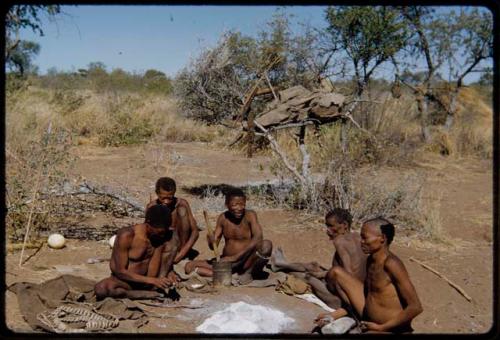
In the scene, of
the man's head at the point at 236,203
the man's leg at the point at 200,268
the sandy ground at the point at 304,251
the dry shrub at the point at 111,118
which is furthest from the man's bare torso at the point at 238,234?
the dry shrub at the point at 111,118

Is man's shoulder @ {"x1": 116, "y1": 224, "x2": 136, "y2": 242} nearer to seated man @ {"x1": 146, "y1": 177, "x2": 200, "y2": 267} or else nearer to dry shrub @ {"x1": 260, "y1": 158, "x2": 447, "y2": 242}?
seated man @ {"x1": 146, "y1": 177, "x2": 200, "y2": 267}

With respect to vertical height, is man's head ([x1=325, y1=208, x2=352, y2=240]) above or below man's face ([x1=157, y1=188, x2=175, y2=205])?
below

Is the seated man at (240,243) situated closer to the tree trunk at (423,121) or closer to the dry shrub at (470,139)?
the dry shrub at (470,139)

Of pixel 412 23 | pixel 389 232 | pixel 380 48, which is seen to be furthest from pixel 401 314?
pixel 412 23

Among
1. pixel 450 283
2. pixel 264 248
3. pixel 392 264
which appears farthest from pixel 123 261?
pixel 450 283

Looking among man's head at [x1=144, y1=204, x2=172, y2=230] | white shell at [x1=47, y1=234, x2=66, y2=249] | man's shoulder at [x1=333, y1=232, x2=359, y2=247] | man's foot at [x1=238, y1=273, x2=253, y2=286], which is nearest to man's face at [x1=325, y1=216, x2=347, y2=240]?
man's shoulder at [x1=333, y1=232, x2=359, y2=247]

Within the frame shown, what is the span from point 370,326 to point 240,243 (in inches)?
79.4

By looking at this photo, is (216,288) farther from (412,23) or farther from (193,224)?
(412,23)

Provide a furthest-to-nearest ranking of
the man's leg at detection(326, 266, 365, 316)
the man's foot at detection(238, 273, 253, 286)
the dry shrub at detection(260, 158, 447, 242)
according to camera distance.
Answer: the dry shrub at detection(260, 158, 447, 242)
the man's foot at detection(238, 273, 253, 286)
the man's leg at detection(326, 266, 365, 316)

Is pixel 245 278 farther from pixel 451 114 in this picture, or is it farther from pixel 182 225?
pixel 451 114

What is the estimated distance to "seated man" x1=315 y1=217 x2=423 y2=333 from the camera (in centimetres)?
391

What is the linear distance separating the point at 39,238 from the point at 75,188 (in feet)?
4.09

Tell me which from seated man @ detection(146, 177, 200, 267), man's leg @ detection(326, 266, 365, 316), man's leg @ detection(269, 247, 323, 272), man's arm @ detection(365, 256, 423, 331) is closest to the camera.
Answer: man's arm @ detection(365, 256, 423, 331)

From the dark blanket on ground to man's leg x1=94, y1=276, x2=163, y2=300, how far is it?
0.07m
